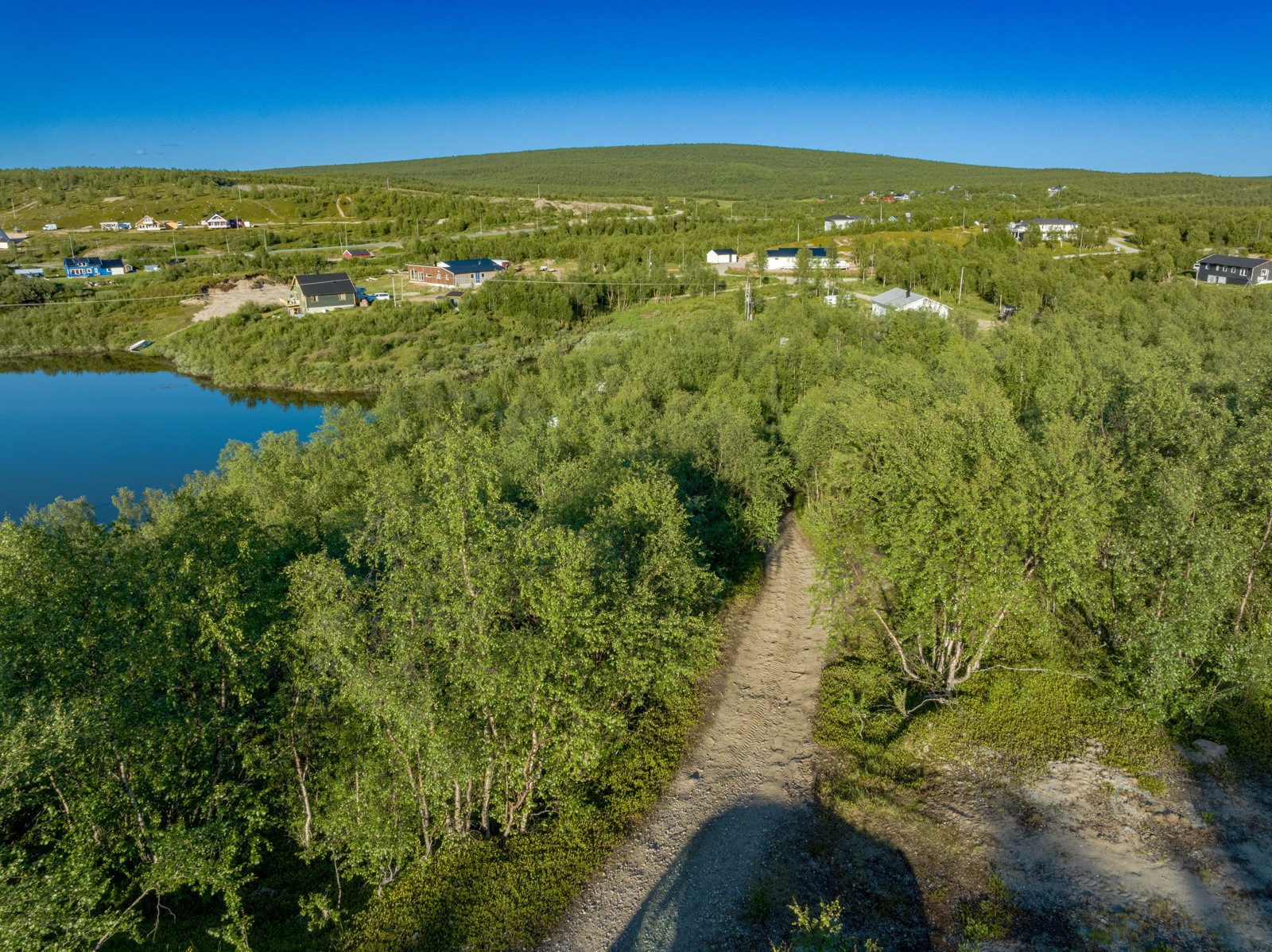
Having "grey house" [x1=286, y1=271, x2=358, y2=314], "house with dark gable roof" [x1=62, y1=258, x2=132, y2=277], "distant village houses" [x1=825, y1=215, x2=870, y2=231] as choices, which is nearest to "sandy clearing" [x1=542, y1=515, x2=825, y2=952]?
"grey house" [x1=286, y1=271, x2=358, y2=314]

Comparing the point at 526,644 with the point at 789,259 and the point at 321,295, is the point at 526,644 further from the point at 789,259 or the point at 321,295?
the point at 789,259

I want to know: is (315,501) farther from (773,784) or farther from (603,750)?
(773,784)

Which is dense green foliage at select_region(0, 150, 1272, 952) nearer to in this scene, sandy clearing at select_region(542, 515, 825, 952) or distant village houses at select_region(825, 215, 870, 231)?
sandy clearing at select_region(542, 515, 825, 952)

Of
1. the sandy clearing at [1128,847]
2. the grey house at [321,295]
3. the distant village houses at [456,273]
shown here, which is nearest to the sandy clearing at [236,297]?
the grey house at [321,295]

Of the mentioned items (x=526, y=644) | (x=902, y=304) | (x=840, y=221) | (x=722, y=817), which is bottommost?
(x=722, y=817)

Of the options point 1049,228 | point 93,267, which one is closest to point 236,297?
point 93,267

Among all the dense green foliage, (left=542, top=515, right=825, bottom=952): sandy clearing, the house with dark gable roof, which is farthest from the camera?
the house with dark gable roof
